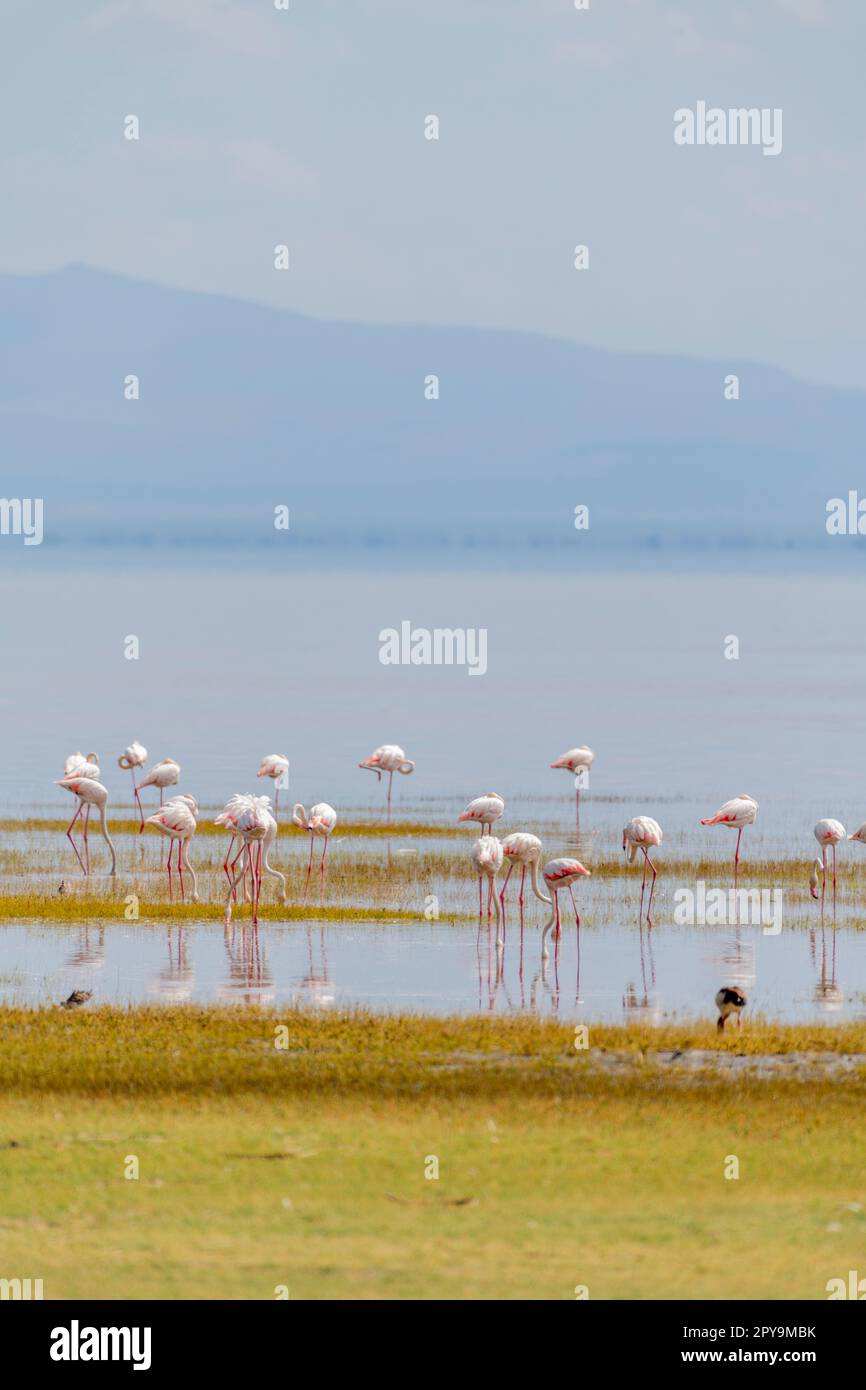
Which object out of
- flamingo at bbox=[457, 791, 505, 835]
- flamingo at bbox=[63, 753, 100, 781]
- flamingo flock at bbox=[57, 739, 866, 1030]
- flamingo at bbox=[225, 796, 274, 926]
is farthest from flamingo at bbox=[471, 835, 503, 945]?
flamingo at bbox=[63, 753, 100, 781]

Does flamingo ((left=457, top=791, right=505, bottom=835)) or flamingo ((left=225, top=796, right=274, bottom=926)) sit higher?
flamingo ((left=457, top=791, right=505, bottom=835))

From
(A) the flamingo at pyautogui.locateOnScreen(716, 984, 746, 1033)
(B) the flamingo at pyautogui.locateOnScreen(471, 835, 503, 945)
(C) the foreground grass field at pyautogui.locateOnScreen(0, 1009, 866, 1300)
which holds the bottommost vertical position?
(C) the foreground grass field at pyautogui.locateOnScreen(0, 1009, 866, 1300)

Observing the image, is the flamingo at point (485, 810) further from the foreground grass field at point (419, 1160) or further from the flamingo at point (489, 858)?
the foreground grass field at point (419, 1160)

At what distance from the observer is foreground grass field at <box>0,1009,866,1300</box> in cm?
1220

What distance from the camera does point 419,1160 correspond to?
14328 millimetres

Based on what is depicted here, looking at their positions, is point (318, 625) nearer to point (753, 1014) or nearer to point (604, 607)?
point (604, 607)

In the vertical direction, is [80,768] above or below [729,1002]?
above

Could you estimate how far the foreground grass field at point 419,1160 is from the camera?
40.0 ft

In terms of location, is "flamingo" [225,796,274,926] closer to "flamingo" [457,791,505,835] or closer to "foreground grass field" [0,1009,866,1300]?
"flamingo" [457,791,505,835]

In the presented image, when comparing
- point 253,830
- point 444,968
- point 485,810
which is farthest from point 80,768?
point 444,968

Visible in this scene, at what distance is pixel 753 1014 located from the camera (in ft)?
67.1

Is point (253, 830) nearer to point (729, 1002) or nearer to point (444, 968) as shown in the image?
point (444, 968)

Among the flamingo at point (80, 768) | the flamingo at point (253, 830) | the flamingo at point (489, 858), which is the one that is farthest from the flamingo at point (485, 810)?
the flamingo at point (80, 768)

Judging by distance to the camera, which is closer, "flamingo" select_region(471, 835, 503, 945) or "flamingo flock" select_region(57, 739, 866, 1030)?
"flamingo" select_region(471, 835, 503, 945)
